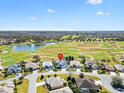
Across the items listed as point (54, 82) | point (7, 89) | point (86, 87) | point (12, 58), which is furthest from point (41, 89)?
point (12, 58)

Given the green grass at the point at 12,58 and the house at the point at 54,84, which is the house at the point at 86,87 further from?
the green grass at the point at 12,58

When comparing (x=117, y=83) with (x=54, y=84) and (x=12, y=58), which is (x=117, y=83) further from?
(x=12, y=58)

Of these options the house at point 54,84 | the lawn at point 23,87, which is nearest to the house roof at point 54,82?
the house at point 54,84

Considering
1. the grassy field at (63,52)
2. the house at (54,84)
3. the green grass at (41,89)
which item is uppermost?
the house at (54,84)

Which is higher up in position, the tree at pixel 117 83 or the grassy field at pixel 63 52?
the tree at pixel 117 83

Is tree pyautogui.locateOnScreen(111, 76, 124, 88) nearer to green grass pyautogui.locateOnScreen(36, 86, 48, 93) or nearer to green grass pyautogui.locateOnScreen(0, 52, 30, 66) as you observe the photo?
green grass pyautogui.locateOnScreen(36, 86, 48, 93)

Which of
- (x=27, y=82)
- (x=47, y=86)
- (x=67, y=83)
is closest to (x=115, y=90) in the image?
(x=67, y=83)

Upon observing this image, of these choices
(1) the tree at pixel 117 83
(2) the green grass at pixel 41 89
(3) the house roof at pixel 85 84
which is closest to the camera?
(3) the house roof at pixel 85 84

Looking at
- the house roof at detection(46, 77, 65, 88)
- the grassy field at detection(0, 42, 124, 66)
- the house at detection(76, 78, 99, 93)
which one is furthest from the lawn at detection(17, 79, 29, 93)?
the grassy field at detection(0, 42, 124, 66)

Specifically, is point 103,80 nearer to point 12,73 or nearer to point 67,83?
point 67,83

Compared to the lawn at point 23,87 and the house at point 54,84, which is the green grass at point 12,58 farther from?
the house at point 54,84

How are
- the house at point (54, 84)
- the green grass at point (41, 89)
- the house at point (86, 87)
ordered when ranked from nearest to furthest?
1. the house at point (86, 87)
2. the green grass at point (41, 89)
3. the house at point (54, 84)

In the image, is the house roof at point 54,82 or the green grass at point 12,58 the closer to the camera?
the house roof at point 54,82
